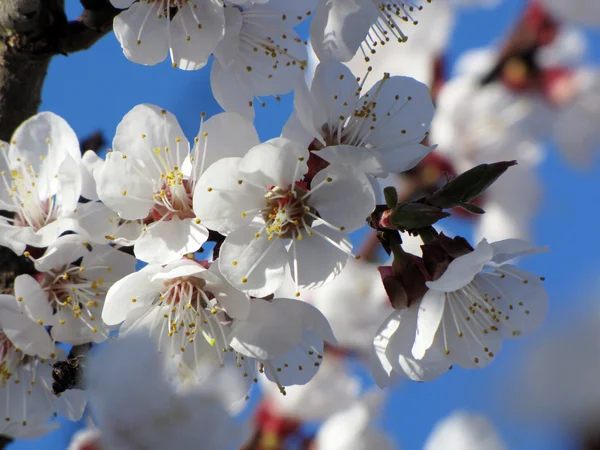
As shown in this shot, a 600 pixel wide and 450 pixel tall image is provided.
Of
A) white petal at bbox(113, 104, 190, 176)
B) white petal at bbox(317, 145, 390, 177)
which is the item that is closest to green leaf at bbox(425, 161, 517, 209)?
white petal at bbox(317, 145, 390, 177)

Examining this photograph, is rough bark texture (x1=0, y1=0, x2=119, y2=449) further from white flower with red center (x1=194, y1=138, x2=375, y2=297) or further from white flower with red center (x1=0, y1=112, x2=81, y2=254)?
white flower with red center (x1=194, y1=138, x2=375, y2=297)

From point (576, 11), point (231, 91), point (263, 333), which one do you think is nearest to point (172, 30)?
point (231, 91)

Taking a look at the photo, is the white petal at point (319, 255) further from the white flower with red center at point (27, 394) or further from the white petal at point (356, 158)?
the white flower with red center at point (27, 394)

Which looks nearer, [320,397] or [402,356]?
[402,356]

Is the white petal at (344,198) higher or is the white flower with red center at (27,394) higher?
the white petal at (344,198)

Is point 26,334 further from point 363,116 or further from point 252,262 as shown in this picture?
point 363,116

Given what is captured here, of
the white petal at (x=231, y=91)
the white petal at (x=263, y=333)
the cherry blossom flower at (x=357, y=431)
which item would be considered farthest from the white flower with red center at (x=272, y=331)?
the cherry blossom flower at (x=357, y=431)

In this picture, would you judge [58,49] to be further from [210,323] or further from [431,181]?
[431,181]
